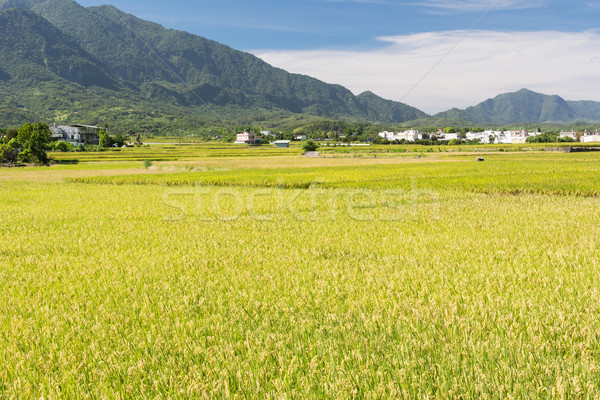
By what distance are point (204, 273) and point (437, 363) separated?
5556 mm

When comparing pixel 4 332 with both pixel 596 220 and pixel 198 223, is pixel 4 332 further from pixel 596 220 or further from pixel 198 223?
pixel 596 220

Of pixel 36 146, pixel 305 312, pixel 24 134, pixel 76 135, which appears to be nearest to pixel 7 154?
pixel 24 134

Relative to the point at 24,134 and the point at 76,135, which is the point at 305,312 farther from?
the point at 76,135

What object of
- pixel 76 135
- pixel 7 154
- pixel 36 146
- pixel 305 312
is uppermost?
pixel 76 135

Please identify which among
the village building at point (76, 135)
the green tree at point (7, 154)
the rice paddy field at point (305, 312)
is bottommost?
the rice paddy field at point (305, 312)

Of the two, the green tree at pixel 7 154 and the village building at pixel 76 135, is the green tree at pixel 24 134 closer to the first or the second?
the green tree at pixel 7 154

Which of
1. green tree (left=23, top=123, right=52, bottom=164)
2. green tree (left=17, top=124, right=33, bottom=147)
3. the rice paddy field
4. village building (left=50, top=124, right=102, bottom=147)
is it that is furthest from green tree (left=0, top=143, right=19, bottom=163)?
the rice paddy field

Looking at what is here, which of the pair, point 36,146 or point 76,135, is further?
point 76,135

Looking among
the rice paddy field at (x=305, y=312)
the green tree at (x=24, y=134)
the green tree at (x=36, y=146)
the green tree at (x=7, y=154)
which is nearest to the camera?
the rice paddy field at (x=305, y=312)

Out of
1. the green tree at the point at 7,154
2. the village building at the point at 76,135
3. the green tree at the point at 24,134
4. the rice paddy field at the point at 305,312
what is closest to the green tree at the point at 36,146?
the green tree at the point at 24,134

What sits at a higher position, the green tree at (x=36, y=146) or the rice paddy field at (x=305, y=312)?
the green tree at (x=36, y=146)

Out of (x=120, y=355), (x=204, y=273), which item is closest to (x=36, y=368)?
(x=120, y=355)

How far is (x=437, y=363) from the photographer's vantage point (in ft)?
Result: 13.9

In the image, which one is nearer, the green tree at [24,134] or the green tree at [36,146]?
the green tree at [36,146]
